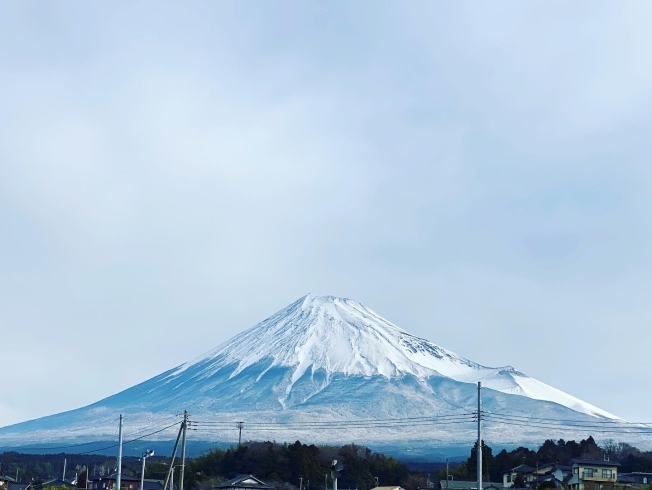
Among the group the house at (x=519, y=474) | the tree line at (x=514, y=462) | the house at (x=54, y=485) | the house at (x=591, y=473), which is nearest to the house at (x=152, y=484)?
the house at (x=54, y=485)

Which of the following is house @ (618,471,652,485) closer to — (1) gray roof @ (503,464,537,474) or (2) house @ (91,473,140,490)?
(1) gray roof @ (503,464,537,474)

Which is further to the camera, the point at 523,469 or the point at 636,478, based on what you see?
the point at 523,469

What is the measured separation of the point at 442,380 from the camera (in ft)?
623

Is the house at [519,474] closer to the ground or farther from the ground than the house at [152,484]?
farther from the ground

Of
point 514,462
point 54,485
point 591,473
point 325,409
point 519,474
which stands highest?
point 325,409

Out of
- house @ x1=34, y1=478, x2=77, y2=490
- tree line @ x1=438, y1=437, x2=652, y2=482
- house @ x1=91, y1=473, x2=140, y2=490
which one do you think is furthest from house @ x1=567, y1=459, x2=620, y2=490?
house @ x1=34, y1=478, x2=77, y2=490

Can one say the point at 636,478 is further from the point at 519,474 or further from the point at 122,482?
the point at 122,482

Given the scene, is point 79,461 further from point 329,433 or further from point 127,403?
point 127,403

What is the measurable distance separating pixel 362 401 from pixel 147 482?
104486 millimetres

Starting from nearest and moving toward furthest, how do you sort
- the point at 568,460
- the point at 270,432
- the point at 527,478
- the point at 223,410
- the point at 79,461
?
the point at 527,478
the point at 568,460
the point at 79,461
the point at 270,432
the point at 223,410

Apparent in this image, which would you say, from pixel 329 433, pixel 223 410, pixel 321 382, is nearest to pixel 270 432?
pixel 329 433

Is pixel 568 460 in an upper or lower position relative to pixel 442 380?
lower

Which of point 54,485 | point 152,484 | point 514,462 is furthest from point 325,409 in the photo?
point 54,485

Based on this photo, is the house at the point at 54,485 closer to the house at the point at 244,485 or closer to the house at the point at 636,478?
the house at the point at 244,485
